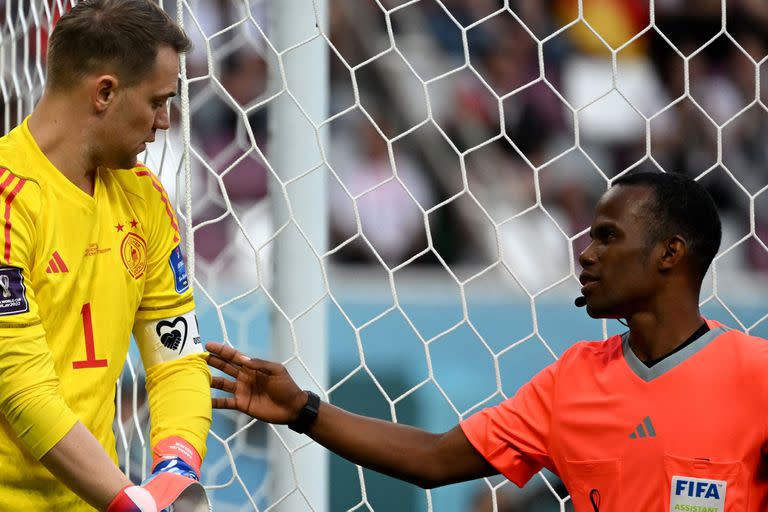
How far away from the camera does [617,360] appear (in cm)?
202

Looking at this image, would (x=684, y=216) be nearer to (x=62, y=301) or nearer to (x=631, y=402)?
(x=631, y=402)

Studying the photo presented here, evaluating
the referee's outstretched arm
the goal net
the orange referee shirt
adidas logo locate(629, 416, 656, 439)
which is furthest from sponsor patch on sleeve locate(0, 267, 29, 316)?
the goal net

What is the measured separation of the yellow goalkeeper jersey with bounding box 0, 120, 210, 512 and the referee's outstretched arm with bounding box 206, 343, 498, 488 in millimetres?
271

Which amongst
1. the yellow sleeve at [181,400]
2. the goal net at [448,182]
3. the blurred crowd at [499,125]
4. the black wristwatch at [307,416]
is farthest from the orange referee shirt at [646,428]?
the blurred crowd at [499,125]

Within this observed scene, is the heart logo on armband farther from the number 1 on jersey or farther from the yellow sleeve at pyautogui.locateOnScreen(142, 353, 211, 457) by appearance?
the number 1 on jersey

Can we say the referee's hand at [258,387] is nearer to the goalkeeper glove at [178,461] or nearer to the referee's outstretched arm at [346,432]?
the referee's outstretched arm at [346,432]

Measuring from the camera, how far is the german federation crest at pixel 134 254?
1752 mm

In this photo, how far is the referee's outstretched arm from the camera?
→ 6.91ft

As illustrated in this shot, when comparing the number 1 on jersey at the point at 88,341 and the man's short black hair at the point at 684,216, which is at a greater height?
the man's short black hair at the point at 684,216

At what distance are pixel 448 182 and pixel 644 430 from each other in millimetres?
3233

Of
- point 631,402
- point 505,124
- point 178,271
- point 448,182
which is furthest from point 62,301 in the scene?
point 505,124

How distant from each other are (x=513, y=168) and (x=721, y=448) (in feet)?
11.1

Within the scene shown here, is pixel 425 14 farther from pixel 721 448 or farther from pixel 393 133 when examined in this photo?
pixel 721 448

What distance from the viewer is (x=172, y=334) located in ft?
6.06
